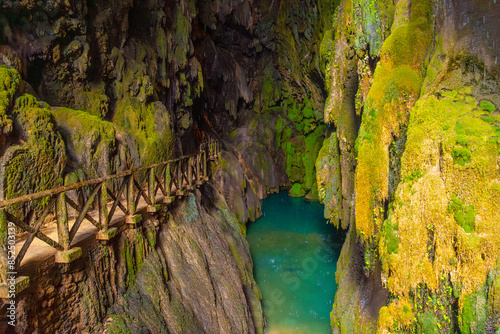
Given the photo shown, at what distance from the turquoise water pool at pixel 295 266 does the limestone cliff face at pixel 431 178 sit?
2.91 m

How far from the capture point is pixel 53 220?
234 inches

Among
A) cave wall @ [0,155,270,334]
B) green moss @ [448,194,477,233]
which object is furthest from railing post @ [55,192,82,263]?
green moss @ [448,194,477,233]

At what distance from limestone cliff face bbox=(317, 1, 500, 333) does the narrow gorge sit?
29 mm

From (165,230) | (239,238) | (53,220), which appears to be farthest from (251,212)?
(53,220)

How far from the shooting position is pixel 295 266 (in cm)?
1524

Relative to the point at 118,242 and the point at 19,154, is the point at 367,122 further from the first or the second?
the point at 19,154

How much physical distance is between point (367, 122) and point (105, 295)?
7203 mm

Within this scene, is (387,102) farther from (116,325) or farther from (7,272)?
(7,272)

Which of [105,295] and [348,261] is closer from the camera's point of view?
[105,295]

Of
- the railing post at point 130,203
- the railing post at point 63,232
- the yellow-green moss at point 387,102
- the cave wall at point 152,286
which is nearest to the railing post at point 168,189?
the cave wall at point 152,286

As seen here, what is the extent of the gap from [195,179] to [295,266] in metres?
7.43

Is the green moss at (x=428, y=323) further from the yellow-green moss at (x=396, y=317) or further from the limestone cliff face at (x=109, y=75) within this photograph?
the limestone cliff face at (x=109, y=75)

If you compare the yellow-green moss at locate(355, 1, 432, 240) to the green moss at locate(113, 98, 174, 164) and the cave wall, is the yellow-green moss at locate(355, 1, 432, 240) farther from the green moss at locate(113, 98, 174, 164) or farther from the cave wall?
the green moss at locate(113, 98, 174, 164)

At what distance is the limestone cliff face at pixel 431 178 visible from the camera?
4.29 m
